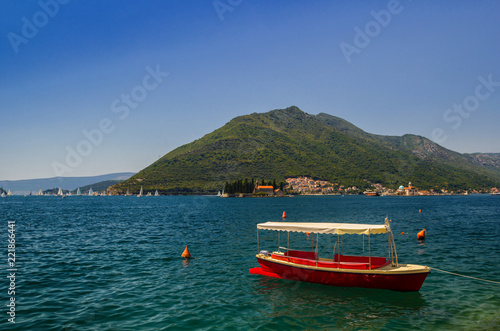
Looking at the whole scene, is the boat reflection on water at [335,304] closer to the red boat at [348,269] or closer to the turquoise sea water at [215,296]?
the turquoise sea water at [215,296]

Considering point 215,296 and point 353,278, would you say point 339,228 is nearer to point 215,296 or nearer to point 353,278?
point 353,278

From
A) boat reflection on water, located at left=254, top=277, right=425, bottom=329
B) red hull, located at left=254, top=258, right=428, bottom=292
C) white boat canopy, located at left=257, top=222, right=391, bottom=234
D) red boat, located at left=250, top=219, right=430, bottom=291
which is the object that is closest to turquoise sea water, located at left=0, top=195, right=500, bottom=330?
boat reflection on water, located at left=254, top=277, right=425, bottom=329

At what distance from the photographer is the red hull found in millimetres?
16750

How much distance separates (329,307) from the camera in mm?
15281

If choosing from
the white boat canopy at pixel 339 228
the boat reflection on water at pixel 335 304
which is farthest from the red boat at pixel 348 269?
the boat reflection on water at pixel 335 304

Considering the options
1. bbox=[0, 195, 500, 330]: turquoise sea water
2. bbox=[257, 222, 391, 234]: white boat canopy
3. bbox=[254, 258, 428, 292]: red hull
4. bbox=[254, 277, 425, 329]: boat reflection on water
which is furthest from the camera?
bbox=[257, 222, 391, 234]: white boat canopy

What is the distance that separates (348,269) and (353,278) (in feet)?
2.05

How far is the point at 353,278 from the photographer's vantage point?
17.5m

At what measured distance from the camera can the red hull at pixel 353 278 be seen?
16.8 meters

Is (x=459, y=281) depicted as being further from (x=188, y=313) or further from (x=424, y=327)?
(x=188, y=313)

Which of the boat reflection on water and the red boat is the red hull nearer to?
the red boat

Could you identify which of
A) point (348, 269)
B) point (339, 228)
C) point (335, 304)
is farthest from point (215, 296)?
point (339, 228)

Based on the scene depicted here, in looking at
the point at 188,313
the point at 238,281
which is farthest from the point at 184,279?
the point at 188,313

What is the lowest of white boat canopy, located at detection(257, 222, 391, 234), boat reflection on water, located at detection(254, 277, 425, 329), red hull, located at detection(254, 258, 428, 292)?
boat reflection on water, located at detection(254, 277, 425, 329)
